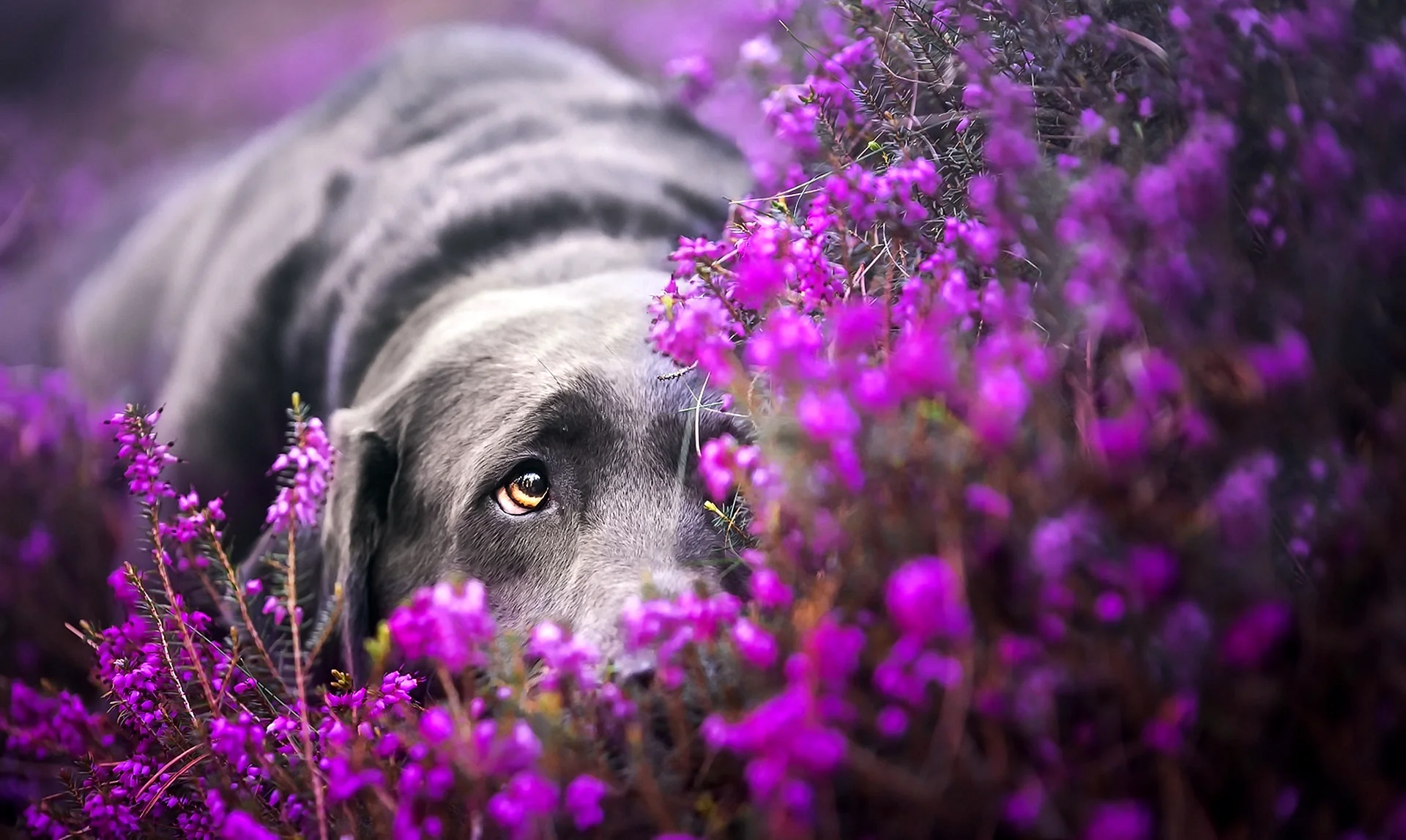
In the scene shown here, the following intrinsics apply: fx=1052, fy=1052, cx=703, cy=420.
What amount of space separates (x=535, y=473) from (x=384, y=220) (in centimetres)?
137

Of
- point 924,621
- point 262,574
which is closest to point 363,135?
point 262,574

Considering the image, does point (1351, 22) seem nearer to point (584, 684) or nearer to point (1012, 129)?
point (1012, 129)

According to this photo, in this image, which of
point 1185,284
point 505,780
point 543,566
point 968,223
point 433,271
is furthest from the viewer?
point 433,271

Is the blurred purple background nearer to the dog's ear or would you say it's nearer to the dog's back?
the dog's back

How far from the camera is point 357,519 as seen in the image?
2.21 meters

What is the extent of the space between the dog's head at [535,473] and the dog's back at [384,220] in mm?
509

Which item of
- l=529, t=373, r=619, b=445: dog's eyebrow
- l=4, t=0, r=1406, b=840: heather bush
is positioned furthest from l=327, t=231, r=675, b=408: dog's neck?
l=4, t=0, r=1406, b=840: heather bush

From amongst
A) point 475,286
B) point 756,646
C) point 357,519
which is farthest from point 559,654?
point 475,286

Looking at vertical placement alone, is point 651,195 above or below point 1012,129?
below

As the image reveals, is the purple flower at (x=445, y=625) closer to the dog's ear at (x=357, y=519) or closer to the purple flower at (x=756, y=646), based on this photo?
the purple flower at (x=756, y=646)

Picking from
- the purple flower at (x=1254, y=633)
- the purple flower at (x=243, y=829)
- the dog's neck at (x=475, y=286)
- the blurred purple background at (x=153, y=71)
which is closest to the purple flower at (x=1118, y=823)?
the purple flower at (x=1254, y=633)

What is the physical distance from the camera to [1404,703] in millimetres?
989

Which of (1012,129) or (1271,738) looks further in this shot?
(1012,129)

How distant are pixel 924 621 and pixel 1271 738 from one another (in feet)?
1.27
